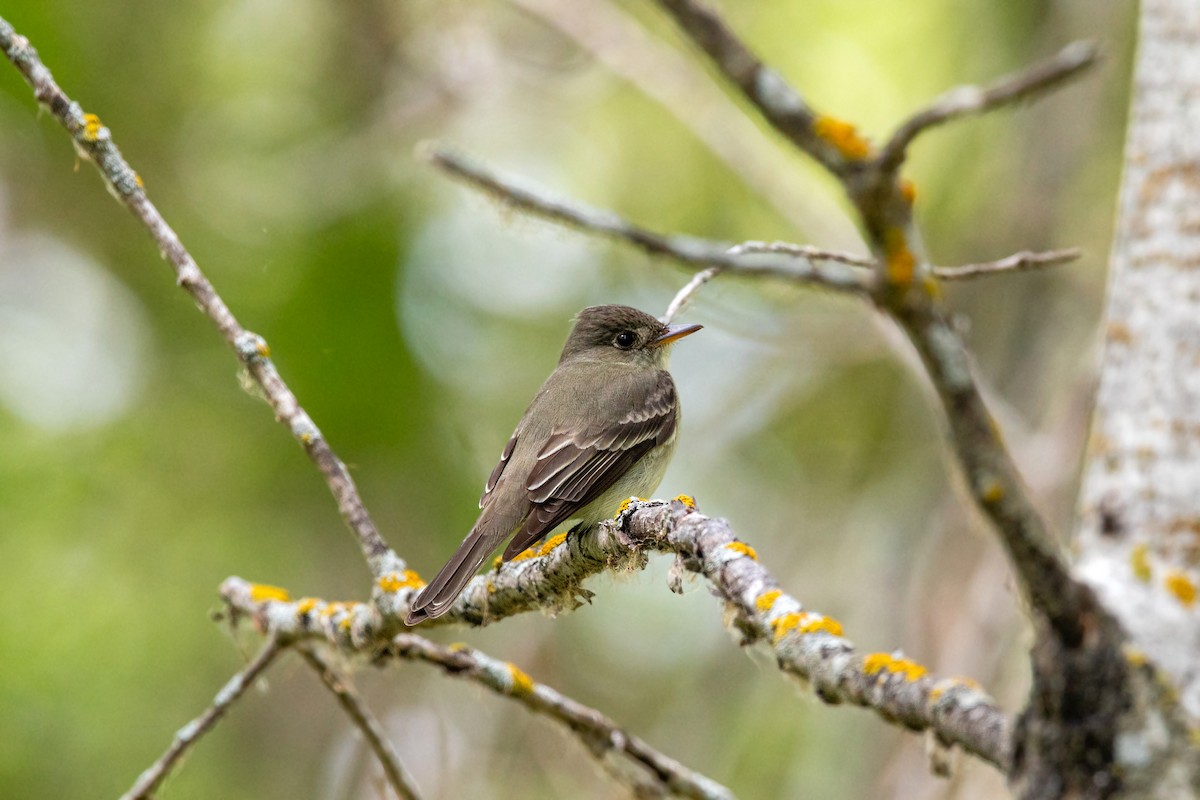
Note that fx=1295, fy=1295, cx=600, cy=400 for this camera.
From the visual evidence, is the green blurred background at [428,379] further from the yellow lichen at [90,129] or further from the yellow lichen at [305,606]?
the yellow lichen at [90,129]

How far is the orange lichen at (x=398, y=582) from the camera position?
3.76 meters

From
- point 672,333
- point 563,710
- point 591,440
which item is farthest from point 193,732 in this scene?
point 672,333

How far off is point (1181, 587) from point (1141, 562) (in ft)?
0.20

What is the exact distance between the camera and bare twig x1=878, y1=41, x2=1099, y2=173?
1.58 m

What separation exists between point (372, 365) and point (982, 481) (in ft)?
24.6

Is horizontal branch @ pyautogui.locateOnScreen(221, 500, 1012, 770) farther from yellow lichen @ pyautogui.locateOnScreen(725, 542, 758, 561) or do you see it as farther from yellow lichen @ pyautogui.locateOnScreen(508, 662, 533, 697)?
yellow lichen @ pyautogui.locateOnScreen(508, 662, 533, 697)

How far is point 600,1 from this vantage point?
9.52 metres

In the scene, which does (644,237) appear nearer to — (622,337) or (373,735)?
(373,735)

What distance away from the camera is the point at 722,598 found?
8.42 ft

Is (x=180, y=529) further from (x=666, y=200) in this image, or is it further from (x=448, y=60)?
(x=666, y=200)

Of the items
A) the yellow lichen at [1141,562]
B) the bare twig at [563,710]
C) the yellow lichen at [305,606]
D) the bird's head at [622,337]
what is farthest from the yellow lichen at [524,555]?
the yellow lichen at [1141,562]

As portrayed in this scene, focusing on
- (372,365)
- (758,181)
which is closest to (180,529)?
(372,365)

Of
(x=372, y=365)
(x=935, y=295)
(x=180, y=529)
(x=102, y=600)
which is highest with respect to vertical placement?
(x=372, y=365)

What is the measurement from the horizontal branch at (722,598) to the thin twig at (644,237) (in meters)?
0.65
